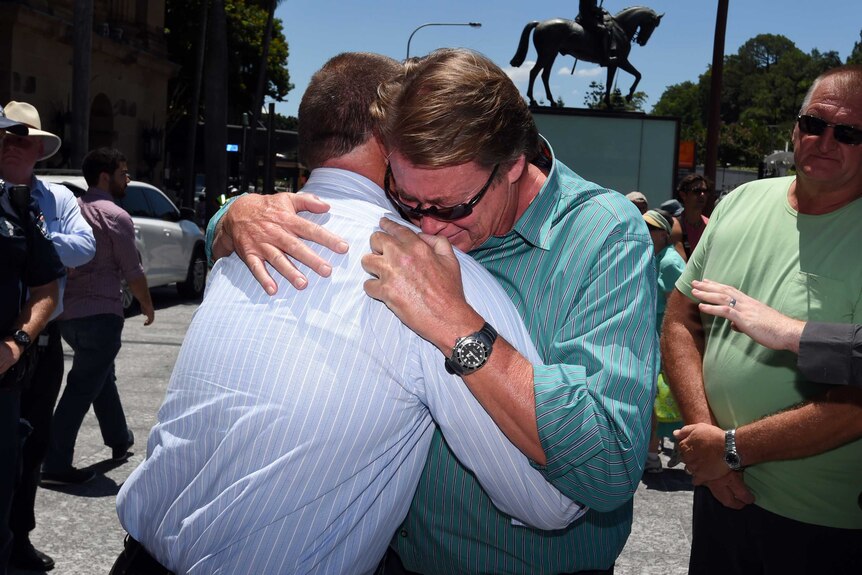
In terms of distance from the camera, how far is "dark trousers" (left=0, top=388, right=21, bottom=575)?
3.67 meters

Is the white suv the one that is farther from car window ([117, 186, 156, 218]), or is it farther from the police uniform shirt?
the police uniform shirt

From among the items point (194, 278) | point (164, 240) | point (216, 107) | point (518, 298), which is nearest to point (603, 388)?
point (518, 298)

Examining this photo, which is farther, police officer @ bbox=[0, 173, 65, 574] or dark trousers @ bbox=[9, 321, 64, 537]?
dark trousers @ bbox=[9, 321, 64, 537]

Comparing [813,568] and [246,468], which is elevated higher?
[246,468]

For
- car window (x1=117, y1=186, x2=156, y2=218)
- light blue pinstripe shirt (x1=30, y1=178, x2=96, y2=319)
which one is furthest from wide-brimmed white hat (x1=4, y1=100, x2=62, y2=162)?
car window (x1=117, y1=186, x2=156, y2=218)

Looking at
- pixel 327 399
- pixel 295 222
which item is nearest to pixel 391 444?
pixel 327 399

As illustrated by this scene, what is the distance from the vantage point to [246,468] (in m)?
1.62

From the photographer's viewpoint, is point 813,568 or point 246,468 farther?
point 813,568

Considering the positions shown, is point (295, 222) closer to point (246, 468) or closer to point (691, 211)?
point (246, 468)

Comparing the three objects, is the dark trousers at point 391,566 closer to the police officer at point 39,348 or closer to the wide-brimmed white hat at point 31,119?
the police officer at point 39,348

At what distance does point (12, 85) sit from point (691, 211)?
24397mm

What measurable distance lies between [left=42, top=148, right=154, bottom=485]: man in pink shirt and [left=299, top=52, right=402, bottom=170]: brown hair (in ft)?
14.0

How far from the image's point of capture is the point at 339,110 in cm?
201

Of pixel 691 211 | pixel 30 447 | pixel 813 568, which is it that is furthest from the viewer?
pixel 691 211
